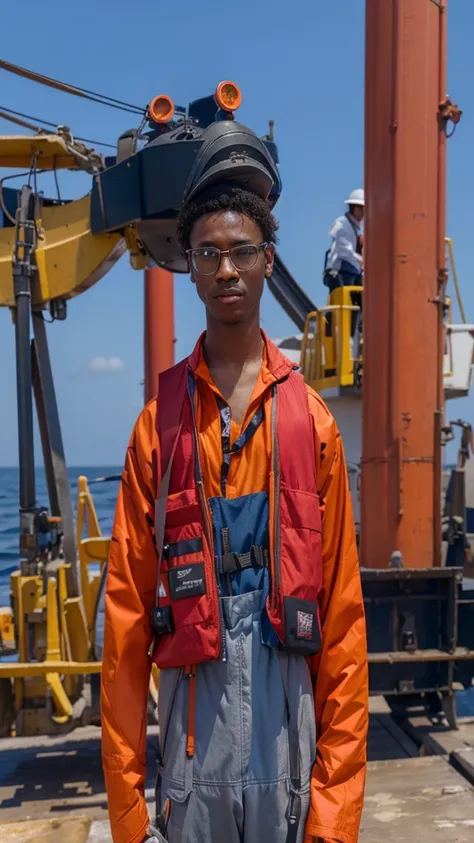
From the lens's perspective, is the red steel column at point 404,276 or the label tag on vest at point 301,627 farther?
the red steel column at point 404,276

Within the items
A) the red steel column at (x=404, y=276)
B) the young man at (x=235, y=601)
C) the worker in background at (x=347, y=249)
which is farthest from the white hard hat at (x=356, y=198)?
the young man at (x=235, y=601)

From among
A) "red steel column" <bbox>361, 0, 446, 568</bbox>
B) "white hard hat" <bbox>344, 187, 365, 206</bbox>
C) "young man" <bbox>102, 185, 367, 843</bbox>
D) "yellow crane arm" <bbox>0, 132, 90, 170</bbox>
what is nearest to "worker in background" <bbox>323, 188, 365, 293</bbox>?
"white hard hat" <bbox>344, 187, 365, 206</bbox>

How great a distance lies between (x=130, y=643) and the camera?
2.07 meters

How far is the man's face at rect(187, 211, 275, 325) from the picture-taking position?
2127 mm

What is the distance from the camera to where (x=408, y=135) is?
5.46 metres

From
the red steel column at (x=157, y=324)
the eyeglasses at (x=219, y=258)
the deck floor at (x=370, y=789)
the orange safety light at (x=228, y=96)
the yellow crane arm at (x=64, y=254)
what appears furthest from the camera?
the red steel column at (x=157, y=324)

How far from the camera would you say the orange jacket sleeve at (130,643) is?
1999 mm

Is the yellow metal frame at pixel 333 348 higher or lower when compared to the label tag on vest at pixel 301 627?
higher

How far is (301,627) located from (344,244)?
680 centimetres

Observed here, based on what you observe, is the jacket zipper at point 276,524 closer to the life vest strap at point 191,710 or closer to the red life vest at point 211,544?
the red life vest at point 211,544

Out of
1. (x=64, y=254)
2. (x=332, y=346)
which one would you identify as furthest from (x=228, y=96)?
(x=332, y=346)

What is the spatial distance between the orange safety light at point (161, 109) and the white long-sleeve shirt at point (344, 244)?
12.6 ft

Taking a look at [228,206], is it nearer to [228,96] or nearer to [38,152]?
[228,96]

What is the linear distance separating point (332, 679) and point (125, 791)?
573 mm
